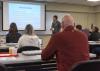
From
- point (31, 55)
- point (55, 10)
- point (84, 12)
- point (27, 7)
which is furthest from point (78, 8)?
point (31, 55)

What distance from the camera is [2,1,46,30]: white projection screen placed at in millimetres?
9469

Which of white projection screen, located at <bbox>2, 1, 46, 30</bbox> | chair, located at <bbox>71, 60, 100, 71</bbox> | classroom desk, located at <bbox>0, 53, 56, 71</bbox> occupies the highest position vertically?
white projection screen, located at <bbox>2, 1, 46, 30</bbox>

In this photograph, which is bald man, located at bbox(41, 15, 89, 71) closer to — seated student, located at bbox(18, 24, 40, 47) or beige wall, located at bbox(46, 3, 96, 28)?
seated student, located at bbox(18, 24, 40, 47)

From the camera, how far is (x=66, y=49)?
7.82 feet

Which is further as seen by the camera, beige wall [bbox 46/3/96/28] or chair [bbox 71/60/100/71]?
beige wall [bbox 46/3/96/28]

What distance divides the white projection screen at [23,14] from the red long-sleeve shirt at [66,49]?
727 cm

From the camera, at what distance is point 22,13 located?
9875mm

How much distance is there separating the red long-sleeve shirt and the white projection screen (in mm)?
7266

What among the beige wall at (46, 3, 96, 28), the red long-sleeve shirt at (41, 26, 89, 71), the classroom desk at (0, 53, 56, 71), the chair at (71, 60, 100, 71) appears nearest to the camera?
the chair at (71, 60, 100, 71)

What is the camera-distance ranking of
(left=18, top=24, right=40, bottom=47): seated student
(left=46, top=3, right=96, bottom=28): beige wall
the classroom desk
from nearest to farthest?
1. the classroom desk
2. (left=18, top=24, right=40, bottom=47): seated student
3. (left=46, top=3, right=96, bottom=28): beige wall

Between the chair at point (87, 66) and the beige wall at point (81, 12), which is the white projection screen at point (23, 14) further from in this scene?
the chair at point (87, 66)

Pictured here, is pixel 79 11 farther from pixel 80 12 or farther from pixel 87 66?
pixel 87 66

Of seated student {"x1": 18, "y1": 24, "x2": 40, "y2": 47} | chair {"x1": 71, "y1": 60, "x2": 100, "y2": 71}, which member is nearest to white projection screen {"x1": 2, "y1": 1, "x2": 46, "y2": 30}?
seated student {"x1": 18, "y1": 24, "x2": 40, "y2": 47}

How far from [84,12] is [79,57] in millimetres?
9469
